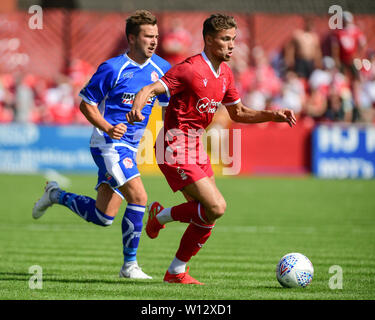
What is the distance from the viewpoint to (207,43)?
7355 mm

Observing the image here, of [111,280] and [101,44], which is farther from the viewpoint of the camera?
[101,44]

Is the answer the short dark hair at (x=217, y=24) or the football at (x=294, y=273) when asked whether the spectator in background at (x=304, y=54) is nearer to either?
the short dark hair at (x=217, y=24)

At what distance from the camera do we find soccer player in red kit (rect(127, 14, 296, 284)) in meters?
7.21

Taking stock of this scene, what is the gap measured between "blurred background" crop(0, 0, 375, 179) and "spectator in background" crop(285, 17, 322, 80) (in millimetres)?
34

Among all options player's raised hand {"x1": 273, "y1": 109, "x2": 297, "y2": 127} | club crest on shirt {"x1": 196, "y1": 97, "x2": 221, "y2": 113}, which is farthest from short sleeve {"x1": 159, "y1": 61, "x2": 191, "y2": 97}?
player's raised hand {"x1": 273, "y1": 109, "x2": 297, "y2": 127}

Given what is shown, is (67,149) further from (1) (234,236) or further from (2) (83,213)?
(2) (83,213)

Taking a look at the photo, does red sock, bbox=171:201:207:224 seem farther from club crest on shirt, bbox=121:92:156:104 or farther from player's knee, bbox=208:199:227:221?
club crest on shirt, bbox=121:92:156:104

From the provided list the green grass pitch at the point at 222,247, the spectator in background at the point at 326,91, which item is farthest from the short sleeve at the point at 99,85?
the spectator in background at the point at 326,91

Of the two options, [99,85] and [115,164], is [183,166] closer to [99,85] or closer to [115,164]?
[115,164]

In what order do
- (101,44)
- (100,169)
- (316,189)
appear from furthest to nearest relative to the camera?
(101,44)
(316,189)
(100,169)

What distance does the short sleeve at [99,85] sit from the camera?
7.77m

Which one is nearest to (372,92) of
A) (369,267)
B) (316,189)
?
(316,189)

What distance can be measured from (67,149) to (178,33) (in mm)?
5994

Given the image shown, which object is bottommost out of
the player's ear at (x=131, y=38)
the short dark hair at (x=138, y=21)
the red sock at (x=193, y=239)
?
the red sock at (x=193, y=239)
